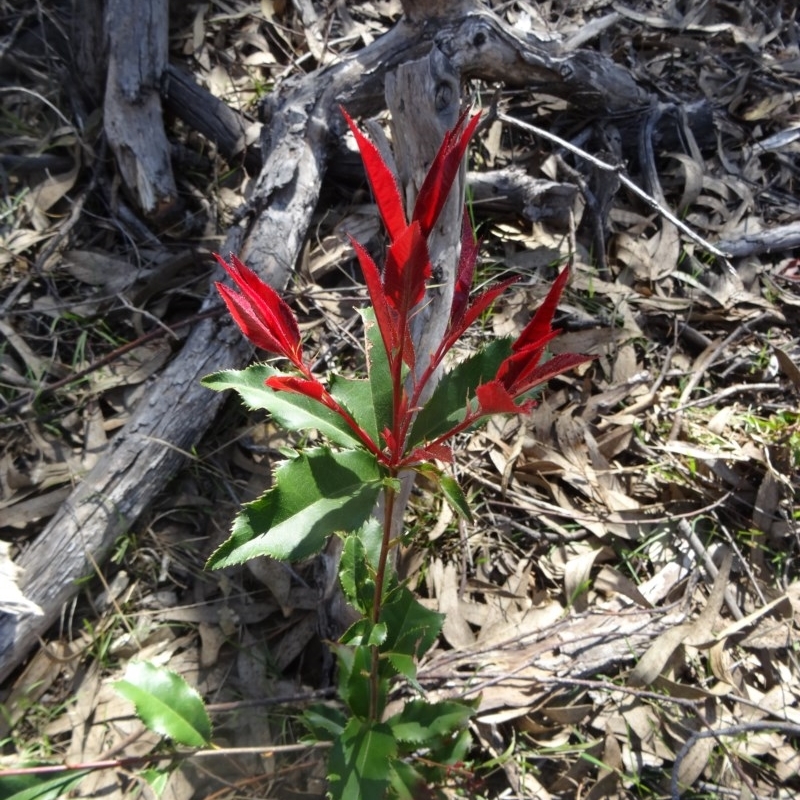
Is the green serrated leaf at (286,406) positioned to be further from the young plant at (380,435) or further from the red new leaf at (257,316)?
the red new leaf at (257,316)

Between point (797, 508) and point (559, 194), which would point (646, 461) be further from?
point (559, 194)

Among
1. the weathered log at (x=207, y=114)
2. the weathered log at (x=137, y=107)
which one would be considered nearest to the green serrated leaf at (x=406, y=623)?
the weathered log at (x=137, y=107)

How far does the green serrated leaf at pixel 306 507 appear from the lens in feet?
3.46

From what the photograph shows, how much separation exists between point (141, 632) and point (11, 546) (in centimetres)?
46

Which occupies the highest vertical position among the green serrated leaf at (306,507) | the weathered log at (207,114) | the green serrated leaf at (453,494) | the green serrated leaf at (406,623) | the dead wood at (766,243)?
the weathered log at (207,114)

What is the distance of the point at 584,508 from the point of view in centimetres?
221

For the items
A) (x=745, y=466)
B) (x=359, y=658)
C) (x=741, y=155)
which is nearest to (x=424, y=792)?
(x=359, y=658)

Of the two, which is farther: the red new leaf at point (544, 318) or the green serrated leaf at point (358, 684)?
the green serrated leaf at point (358, 684)

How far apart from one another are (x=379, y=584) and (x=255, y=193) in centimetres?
A: 155

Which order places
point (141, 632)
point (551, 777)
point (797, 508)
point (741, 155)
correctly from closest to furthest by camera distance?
1. point (551, 777)
2. point (141, 632)
3. point (797, 508)
4. point (741, 155)

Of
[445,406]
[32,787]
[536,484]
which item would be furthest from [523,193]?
[32,787]

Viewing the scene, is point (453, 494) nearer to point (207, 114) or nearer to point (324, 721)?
point (324, 721)

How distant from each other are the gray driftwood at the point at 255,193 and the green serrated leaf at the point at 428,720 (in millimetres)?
996

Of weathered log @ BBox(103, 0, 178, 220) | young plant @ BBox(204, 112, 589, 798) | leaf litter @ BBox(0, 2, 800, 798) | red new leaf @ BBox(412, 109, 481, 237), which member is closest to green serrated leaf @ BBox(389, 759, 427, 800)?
young plant @ BBox(204, 112, 589, 798)
